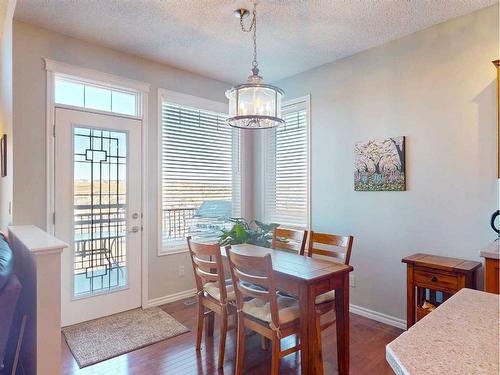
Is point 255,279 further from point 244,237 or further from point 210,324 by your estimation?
point 244,237

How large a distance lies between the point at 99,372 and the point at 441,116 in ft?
11.2

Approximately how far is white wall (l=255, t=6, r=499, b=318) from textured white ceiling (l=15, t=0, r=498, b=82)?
238 millimetres

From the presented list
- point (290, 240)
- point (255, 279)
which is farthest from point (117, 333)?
point (290, 240)

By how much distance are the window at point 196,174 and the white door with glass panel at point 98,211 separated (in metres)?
0.39

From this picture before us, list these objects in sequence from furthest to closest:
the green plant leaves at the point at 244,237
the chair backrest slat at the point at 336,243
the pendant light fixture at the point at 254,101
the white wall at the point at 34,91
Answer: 1. the green plant leaves at the point at 244,237
2. the white wall at the point at 34,91
3. the chair backrest slat at the point at 336,243
4. the pendant light fixture at the point at 254,101

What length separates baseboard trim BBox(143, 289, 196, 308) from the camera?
3562 millimetres

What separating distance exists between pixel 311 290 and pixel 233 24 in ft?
7.55

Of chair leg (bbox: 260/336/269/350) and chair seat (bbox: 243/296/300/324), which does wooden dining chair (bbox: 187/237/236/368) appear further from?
chair leg (bbox: 260/336/269/350)

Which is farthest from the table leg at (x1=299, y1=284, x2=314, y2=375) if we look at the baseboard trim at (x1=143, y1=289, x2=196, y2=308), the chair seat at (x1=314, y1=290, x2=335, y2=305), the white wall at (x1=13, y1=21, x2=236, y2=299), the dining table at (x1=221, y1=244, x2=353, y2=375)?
the white wall at (x1=13, y1=21, x2=236, y2=299)

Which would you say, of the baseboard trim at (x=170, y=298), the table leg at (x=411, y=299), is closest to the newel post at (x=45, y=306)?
the baseboard trim at (x=170, y=298)

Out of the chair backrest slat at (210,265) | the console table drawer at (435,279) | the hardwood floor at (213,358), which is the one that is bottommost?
the hardwood floor at (213,358)

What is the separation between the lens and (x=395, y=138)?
10.0 feet

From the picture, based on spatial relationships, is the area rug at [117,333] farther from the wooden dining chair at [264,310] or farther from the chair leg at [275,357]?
the chair leg at [275,357]

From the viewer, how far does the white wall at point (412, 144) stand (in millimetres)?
2562
